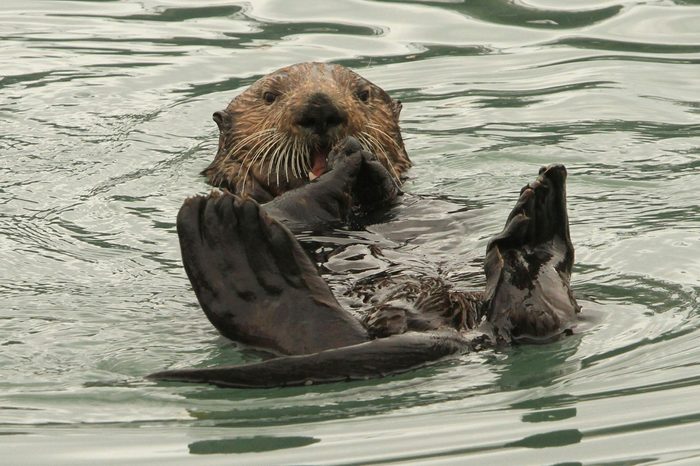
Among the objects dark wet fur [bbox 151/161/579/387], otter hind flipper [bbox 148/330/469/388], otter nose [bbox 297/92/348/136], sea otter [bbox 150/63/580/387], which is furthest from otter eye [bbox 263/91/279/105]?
otter hind flipper [bbox 148/330/469/388]

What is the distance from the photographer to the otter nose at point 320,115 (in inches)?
234

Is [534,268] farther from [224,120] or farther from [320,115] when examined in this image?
[224,120]

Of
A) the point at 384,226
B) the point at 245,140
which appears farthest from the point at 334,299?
the point at 245,140

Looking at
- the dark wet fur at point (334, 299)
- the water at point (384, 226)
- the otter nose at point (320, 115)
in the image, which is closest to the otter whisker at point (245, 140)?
the otter nose at point (320, 115)

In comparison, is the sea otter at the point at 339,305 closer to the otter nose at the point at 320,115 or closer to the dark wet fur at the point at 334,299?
the dark wet fur at the point at 334,299

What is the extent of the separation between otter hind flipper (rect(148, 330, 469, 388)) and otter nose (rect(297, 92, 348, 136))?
77.1 inches

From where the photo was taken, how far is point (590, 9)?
416 inches

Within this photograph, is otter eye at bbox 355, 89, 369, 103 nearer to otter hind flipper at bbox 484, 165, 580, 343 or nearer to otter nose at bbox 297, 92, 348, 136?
otter nose at bbox 297, 92, 348, 136

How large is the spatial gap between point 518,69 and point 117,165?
3.30 m

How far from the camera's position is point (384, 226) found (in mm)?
5770

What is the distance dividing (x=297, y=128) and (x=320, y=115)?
154mm

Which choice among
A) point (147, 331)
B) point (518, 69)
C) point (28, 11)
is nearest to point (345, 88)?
point (147, 331)

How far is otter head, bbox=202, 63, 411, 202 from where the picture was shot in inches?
238

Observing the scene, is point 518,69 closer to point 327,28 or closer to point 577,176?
point 327,28
